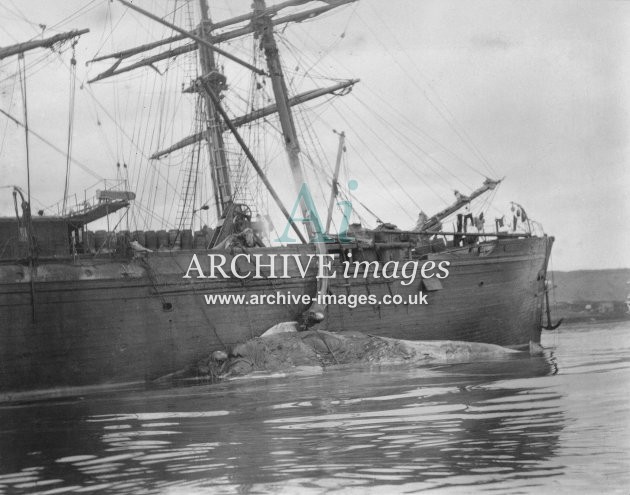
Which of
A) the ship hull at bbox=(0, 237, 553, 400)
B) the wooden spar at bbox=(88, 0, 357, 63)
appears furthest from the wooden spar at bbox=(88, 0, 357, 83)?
the ship hull at bbox=(0, 237, 553, 400)

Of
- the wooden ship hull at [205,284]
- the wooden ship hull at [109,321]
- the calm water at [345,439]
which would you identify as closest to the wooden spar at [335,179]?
the wooden ship hull at [205,284]

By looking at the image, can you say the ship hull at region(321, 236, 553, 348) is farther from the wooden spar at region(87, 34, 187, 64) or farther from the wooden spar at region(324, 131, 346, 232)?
the wooden spar at region(87, 34, 187, 64)

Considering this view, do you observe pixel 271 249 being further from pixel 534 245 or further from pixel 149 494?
pixel 149 494

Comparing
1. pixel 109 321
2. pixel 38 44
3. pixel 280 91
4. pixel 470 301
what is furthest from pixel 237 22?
pixel 109 321

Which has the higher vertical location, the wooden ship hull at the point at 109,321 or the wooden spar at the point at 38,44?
the wooden spar at the point at 38,44

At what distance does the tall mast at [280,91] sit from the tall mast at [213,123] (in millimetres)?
3569

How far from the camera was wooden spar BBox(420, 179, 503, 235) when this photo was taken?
28.8 m

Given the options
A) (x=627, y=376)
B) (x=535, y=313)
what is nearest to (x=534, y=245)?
(x=535, y=313)

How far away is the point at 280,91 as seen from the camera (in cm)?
2698

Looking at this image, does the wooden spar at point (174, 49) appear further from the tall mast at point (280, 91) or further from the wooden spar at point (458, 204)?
the wooden spar at point (458, 204)

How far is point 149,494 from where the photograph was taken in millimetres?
6898

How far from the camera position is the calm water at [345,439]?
23.0 ft

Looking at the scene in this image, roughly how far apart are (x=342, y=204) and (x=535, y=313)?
27.1ft

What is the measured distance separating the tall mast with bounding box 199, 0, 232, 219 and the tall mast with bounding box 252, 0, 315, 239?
3569 mm
